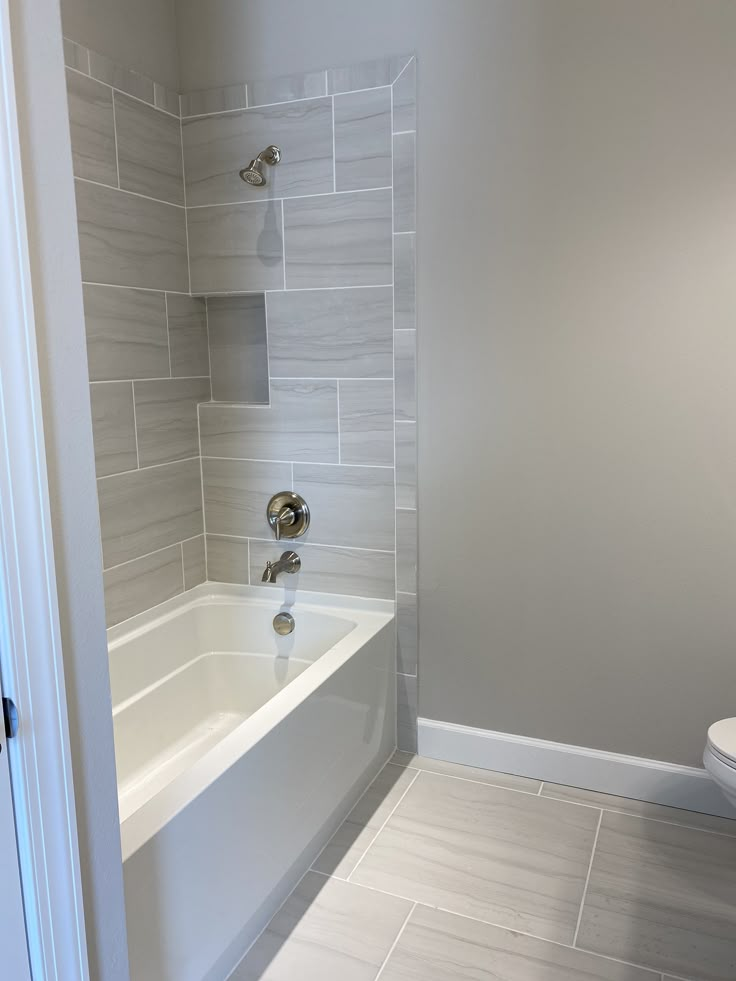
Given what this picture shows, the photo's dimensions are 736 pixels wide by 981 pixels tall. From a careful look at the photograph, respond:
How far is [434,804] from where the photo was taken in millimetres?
2570

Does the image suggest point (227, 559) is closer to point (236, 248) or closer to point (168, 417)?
point (168, 417)

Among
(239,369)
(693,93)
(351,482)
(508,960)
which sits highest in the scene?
(693,93)

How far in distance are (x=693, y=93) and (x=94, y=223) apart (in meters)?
1.77

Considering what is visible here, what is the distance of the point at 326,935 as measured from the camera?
1995 mm

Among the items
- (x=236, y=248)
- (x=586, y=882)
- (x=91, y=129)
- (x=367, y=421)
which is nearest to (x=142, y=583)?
(x=367, y=421)

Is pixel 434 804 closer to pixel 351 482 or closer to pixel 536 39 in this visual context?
pixel 351 482

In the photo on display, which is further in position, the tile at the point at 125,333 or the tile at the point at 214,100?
→ the tile at the point at 214,100

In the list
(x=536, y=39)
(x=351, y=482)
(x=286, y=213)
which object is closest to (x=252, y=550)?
(x=351, y=482)

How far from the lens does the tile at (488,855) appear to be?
2.10 m

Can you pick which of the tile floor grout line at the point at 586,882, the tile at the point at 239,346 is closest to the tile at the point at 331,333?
the tile at the point at 239,346

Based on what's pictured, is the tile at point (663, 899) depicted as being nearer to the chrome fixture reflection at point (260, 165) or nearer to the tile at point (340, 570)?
the tile at point (340, 570)

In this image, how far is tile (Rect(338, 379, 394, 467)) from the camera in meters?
2.68

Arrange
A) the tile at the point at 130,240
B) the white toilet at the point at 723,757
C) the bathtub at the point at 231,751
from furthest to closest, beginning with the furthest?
the tile at the point at 130,240 → the white toilet at the point at 723,757 → the bathtub at the point at 231,751

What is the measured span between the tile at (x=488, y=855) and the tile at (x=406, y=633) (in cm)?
40
